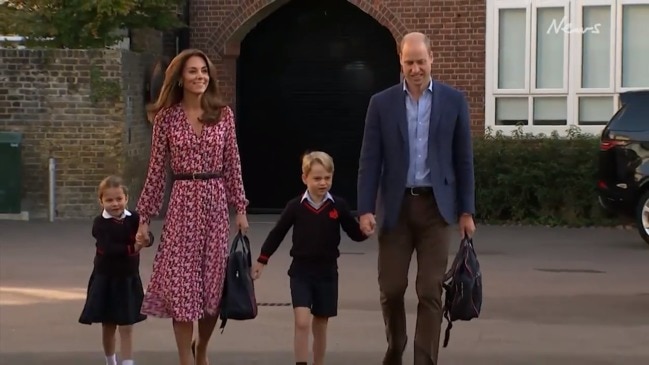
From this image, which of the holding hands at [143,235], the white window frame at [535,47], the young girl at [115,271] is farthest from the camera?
the white window frame at [535,47]

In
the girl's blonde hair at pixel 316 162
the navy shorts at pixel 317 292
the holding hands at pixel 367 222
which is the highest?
the girl's blonde hair at pixel 316 162

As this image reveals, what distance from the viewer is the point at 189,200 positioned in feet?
23.7

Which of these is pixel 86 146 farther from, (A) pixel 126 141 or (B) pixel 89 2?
(B) pixel 89 2

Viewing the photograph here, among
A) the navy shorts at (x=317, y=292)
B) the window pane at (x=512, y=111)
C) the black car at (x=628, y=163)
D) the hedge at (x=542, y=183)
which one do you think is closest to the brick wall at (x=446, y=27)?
the window pane at (x=512, y=111)

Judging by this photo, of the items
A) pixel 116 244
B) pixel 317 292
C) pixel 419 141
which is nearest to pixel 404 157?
pixel 419 141

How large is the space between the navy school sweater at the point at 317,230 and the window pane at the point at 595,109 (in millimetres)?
12020

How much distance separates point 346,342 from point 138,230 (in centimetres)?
232

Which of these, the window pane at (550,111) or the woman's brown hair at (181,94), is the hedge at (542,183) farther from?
the woman's brown hair at (181,94)

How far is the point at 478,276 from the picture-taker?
7383 millimetres

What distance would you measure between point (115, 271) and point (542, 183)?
1097 cm

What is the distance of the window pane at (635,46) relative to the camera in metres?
18.8

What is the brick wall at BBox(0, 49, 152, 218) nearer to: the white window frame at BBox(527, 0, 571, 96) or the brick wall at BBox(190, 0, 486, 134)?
the brick wall at BBox(190, 0, 486, 134)

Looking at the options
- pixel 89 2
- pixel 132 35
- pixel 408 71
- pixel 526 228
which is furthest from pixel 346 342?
pixel 132 35

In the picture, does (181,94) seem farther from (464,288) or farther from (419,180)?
(464,288)
